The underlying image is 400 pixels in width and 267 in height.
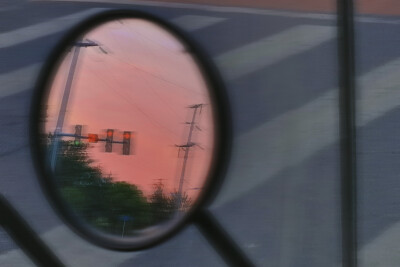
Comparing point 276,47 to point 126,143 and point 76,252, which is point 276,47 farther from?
point 76,252

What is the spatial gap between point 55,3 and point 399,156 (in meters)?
1.37

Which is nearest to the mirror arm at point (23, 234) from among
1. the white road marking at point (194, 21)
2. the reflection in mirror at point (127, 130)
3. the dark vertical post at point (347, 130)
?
the reflection in mirror at point (127, 130)

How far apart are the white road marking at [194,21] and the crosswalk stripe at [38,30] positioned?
12.7 inches

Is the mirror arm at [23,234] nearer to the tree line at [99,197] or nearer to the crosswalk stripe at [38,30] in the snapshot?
the tree line at [99,197]

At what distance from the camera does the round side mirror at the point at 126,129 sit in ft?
7.23

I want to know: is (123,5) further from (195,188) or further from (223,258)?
(223,258)

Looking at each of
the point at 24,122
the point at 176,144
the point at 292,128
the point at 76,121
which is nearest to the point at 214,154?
the point at 176,144

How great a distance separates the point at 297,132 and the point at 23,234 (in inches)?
41.3

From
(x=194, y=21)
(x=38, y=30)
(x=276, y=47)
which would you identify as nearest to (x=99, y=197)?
(x=38, y=30)

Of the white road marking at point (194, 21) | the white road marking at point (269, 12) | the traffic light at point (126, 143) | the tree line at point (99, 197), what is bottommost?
the tree line at point (99, 197)

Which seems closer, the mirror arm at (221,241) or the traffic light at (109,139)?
the traffic light at (109,139)

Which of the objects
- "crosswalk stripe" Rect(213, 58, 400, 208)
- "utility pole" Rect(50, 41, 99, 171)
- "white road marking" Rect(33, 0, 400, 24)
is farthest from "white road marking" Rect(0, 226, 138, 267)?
"white road marking" Rect(33, 0, 400, 24)

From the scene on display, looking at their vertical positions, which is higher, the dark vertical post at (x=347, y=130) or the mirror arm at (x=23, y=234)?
the dark vertical post at (x=347, y=130)

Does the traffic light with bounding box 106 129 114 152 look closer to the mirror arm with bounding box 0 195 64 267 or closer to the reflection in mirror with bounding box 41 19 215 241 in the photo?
the reflection in mirror with bounding box 41 19 215 241
